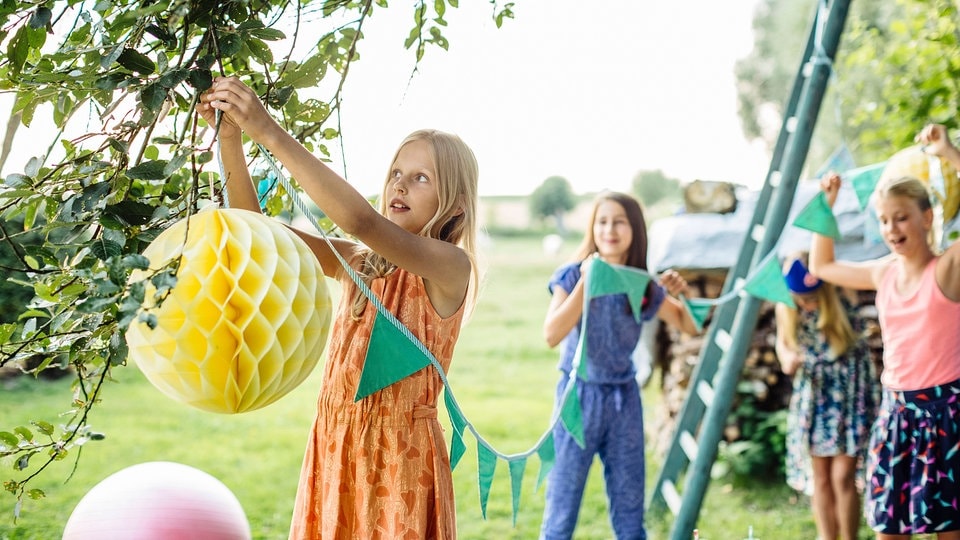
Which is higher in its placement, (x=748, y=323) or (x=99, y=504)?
(x=748, y=323)

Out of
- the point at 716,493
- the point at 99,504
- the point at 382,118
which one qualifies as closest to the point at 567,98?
the point at 716,493

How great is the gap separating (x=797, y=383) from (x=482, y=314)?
24.0 feet

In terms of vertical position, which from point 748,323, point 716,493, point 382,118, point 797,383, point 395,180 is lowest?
point 716,493

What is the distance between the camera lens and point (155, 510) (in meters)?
1.86

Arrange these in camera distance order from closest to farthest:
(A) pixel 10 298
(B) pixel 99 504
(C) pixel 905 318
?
(B) pixel 99 504, (C) pixel 905 318, (A) pixel 10 298

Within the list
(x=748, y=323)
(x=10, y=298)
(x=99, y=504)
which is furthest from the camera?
(x=10, y=298)

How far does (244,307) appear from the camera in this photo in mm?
1224

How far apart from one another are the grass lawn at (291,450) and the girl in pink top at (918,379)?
4.09 feet

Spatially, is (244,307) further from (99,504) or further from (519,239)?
(519,239)

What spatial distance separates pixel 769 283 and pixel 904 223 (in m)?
0.56

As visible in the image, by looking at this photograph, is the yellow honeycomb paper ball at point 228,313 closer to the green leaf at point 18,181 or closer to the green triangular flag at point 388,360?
the green leaf at point 18,181

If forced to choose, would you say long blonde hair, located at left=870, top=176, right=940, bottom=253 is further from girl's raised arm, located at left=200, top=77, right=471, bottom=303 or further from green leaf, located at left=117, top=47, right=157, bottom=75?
green leaf, located at left=117, top=47, right=157, bottom=75

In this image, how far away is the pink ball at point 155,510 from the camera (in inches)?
72.4

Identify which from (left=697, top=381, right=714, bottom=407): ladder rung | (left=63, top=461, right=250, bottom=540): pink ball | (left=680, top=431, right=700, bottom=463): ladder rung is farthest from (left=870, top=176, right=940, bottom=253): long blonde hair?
(left=63, top=461, right=250, bottom=540): pink ball
